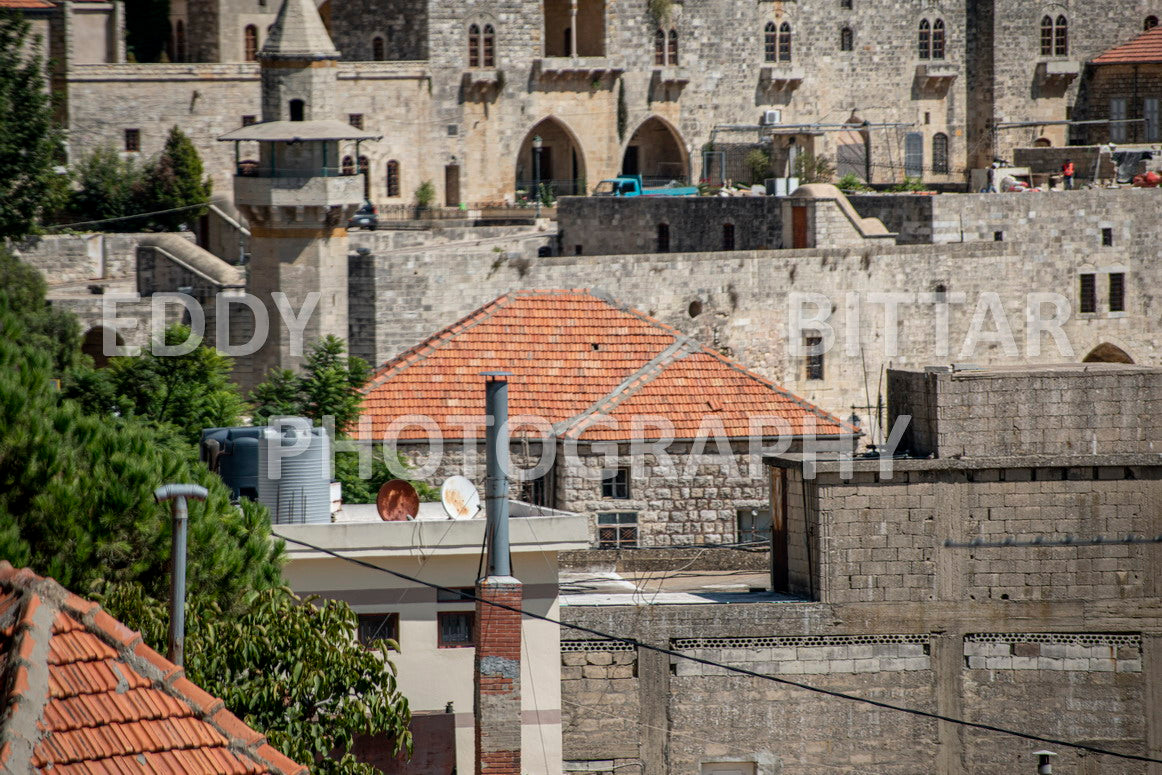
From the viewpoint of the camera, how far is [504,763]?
1558cm

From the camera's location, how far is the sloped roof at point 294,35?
104 ft

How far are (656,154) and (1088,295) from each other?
59.7 feet

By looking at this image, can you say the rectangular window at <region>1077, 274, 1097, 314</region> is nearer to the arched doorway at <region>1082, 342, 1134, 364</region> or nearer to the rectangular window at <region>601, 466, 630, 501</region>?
the arched doorway at <region>1082, 342, 1134, 364</region>

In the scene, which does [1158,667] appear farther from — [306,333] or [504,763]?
[306,333]

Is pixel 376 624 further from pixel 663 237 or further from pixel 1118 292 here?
pixel 1118 292

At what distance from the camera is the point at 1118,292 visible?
39.4 m

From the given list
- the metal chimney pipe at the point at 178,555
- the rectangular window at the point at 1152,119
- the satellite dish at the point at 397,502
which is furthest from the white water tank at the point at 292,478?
the rectangular window at the point at 1152,119

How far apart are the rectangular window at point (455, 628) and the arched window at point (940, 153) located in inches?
1616

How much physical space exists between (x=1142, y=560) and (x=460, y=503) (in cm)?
630

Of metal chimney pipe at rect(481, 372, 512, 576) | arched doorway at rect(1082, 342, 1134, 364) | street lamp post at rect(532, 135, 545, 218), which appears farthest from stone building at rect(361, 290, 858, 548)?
street lamp post at rect(532, 135, 545, 218)

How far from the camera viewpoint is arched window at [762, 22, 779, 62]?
175 feet

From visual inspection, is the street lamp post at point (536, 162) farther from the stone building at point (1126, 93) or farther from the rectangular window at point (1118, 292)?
Result: the stone building at point (1126, 93)

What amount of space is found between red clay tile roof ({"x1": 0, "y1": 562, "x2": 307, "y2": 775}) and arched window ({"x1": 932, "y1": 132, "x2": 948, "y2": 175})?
4812 centimetres

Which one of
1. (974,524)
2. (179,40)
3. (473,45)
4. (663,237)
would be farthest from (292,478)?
(179,40)
